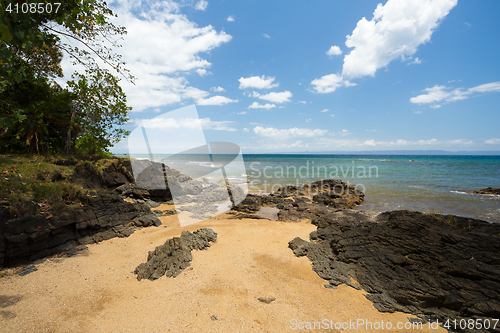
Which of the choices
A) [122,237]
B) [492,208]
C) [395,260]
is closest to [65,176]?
[122,237]

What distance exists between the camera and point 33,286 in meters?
4.83

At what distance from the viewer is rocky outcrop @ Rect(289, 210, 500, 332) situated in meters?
4.55

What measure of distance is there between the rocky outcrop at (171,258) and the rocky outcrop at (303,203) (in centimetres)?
481

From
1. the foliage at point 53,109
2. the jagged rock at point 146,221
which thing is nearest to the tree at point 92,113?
the foliage at point 53,109

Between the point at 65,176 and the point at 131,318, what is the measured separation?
7.93 metres

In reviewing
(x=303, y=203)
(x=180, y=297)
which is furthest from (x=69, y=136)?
(x=303, y=203)

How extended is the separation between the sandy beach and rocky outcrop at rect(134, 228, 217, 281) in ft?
0.73

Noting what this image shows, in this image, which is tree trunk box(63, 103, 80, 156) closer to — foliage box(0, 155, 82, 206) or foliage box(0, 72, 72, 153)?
foliage box(0, 72, 72, 153)

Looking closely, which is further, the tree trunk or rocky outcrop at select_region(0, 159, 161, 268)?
the tree trunk

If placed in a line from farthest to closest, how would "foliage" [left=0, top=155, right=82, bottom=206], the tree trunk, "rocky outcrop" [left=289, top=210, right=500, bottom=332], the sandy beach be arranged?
the tree trunk < "foliage" [left=0, top=155, right=82, bottom=206] < "rocky outcrop" [left=289, top=210, right=500, bottom=332] < the sandy beach

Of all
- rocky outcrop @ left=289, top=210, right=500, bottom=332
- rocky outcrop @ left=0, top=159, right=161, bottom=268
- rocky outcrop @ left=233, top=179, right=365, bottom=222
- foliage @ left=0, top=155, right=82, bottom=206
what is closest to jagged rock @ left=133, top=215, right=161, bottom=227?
rocky outcrop @ left=0, top=159, right=161, bottom=268

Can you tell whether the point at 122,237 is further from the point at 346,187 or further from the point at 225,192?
the point at 346,187

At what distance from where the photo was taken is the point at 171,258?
623 centimetres

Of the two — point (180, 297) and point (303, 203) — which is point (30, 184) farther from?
point (303, 203)
